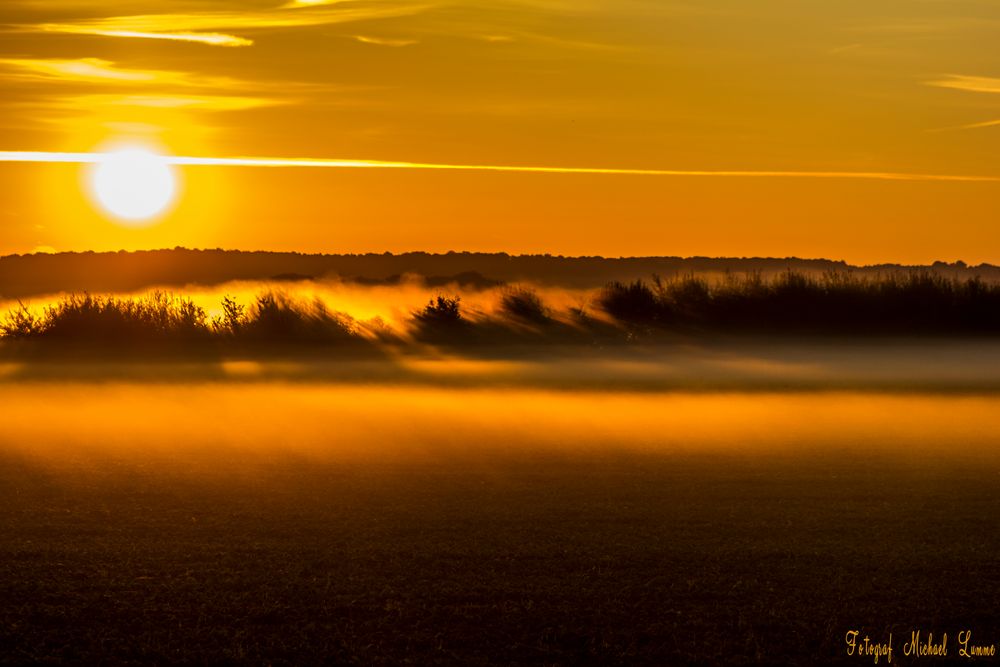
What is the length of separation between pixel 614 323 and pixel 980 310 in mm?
7459

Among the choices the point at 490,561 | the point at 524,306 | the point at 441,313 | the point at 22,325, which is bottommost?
the point at 490,561

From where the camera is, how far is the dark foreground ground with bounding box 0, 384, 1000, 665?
6031 millimetres

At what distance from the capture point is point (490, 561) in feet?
24.0

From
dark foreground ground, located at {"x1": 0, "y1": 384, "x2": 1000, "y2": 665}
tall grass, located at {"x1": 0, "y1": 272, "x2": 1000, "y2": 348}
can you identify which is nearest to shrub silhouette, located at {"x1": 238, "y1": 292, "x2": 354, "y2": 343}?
tall grass, located at {"x1": 0, "y1": 272, "x2": 1000, "y2": 348}

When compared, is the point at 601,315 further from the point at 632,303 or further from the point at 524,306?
the point at 524,306

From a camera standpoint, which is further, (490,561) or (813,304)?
(813,304)

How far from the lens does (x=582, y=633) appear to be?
6.09m

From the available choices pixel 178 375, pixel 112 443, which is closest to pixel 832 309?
pixel 178 375

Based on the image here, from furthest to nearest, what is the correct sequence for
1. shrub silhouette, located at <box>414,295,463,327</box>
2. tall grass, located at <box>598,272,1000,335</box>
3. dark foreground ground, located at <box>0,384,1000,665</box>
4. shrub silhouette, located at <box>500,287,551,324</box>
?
shrub silhouette, located at <box>500,287,551,324</box> → tall grass, located at <box>598,272,1000,335</box> → shrub silhouette, located at <box>414,295,463,327</box> → dark foreground ground, located at <box>0,384,1000,665</box>

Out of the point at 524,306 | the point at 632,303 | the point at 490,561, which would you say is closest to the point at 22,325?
the point at 524,306

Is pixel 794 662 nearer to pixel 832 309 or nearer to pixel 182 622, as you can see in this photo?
pixel 182 622

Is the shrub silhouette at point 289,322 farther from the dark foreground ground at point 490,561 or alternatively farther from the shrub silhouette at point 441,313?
the dark foreground ground at point 490,561

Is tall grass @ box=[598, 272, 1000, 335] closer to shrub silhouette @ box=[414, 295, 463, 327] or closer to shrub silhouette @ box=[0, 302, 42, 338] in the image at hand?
shrub silhouette @ box=[414, 295, 463, 327]

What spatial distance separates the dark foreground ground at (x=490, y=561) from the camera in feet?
19.8
